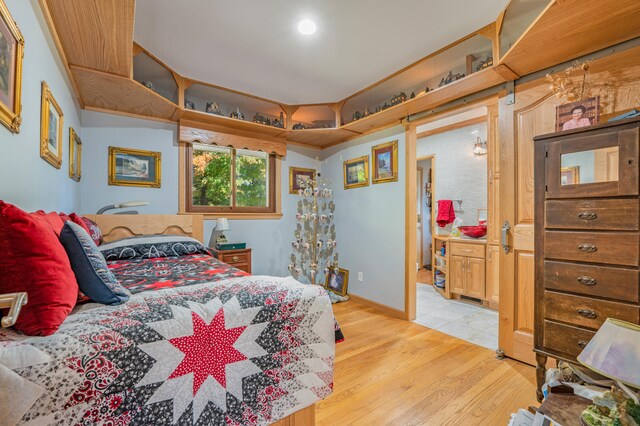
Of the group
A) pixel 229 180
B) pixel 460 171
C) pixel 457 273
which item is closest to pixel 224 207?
pixel 229 180

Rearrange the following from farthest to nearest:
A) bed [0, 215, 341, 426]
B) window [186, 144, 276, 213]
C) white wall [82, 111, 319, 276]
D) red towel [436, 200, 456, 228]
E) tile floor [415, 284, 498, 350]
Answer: red towel [436, 200, 456, 228] → window [186, 144, 276, 213] → white wall [82, 111, 319, 276] → tile floor [415, 284, 498, 350] → bed [0, 215, 341, 426]

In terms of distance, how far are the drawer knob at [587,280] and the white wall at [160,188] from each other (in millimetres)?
3182

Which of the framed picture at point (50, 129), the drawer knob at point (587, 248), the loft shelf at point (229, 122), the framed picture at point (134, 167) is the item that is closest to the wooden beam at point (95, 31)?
the framed picture at point (50, 129)

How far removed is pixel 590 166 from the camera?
1.57 m

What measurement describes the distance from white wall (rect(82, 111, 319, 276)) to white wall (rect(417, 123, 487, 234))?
2460mm

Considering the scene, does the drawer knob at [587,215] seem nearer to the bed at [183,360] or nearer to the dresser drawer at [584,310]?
the dresser drawer at [584,310]

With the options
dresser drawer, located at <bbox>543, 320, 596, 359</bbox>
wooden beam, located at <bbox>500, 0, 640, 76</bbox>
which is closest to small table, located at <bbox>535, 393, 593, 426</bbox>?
dresser drawer, located at <bbox>543, 320, 596, 359</bbox>

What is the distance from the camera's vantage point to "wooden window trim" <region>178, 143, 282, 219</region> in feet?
10.9

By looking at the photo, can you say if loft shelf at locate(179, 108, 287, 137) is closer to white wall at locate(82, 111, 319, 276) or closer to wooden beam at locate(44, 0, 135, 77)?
white wall at locate(82, 111, 319, 276)

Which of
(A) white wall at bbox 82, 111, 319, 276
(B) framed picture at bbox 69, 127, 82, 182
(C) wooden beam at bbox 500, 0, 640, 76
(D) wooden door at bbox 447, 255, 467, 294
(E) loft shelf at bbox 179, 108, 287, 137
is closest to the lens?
(C) wooden beam at bbox 500, 0, 640, 76

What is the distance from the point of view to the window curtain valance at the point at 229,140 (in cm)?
326

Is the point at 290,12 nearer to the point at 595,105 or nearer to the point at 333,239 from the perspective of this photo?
the point at 595,105

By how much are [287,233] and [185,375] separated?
316 centimetres

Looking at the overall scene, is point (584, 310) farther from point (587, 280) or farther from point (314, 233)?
point (314, 233)
